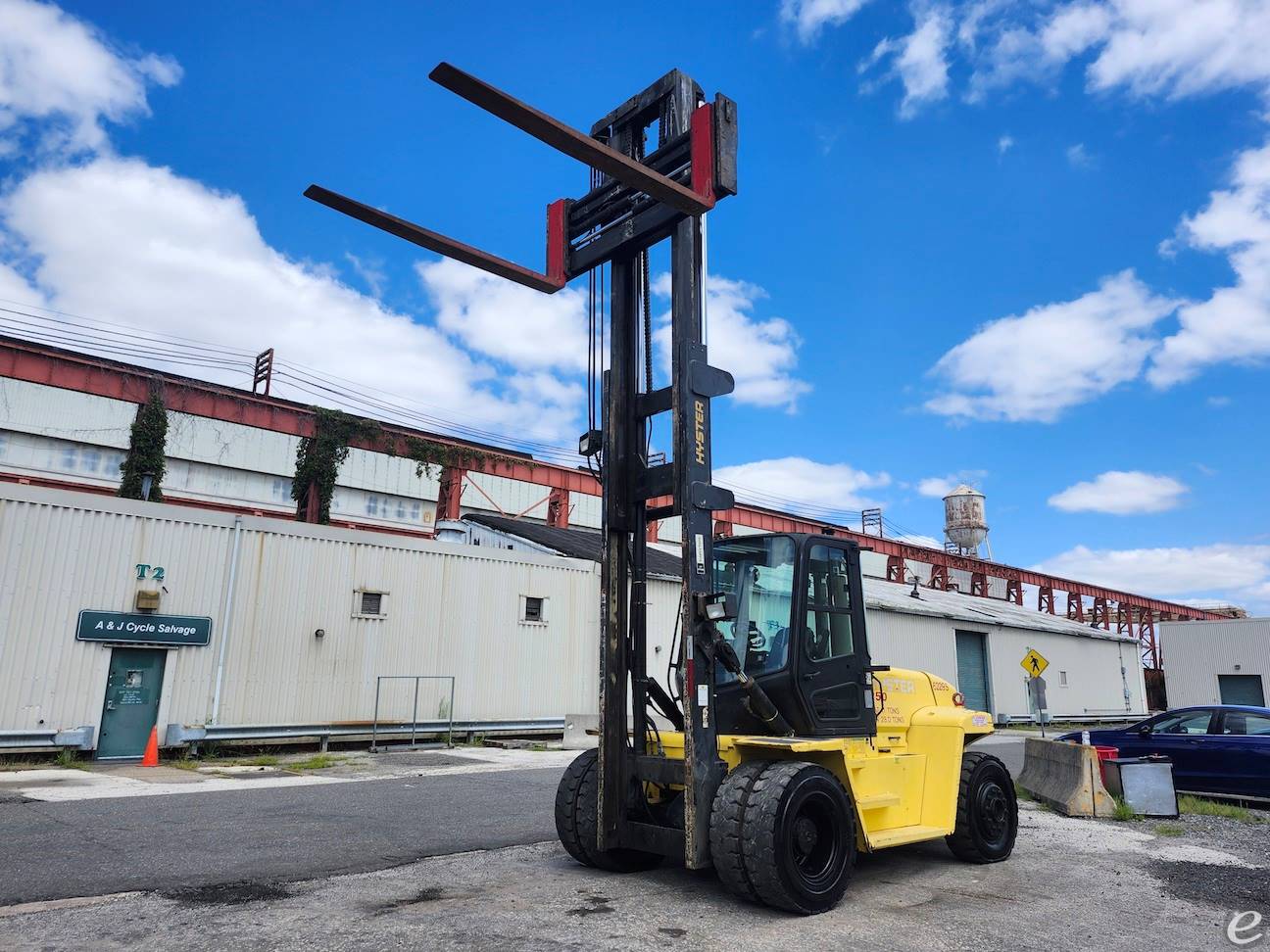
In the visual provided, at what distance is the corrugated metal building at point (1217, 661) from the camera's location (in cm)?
3825

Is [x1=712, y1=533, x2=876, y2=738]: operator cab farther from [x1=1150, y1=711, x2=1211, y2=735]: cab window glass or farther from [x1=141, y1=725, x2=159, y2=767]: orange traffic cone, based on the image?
[x1=141, y1=725, x2=159, y2=767]: orange traffic cone

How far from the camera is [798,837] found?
18.9ft

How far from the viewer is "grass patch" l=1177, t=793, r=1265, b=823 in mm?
10500

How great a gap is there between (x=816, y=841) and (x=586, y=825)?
1.69 m

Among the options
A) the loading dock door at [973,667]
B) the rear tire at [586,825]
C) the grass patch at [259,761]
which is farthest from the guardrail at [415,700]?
the loading dock door at [973,667]

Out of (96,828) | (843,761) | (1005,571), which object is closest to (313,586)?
(96,828)

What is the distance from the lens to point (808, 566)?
6719mm

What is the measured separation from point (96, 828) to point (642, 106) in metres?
8.15

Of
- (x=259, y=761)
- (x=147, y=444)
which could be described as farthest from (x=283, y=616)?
(x=147, y=444)

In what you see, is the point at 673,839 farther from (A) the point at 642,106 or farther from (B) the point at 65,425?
(B) the point at 65,425

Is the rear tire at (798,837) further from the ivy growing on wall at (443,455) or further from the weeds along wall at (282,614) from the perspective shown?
the ivy growing on wall at (443,455)

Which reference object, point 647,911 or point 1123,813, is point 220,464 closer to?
point 1123,813

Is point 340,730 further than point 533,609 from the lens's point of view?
No

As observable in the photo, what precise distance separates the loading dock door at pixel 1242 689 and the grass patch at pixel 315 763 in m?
38.4
